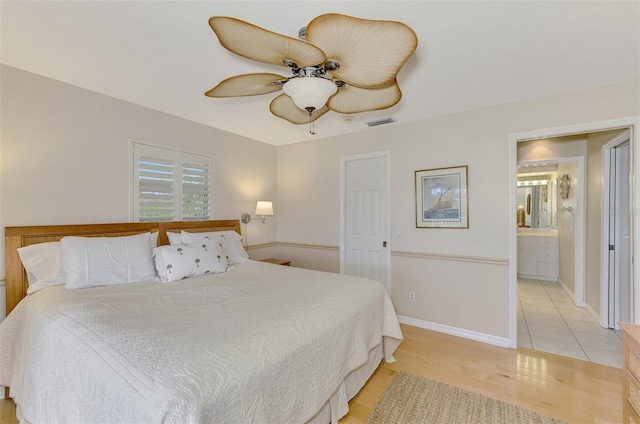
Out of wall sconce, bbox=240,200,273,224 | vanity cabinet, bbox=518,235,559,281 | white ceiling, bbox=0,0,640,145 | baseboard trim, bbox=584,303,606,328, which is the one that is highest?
white ceiling, bbox=0,0,640,145

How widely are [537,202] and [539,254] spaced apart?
3.46 ft

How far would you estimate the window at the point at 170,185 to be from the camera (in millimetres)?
2762

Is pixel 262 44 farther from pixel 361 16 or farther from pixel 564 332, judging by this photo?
pixel 564 332

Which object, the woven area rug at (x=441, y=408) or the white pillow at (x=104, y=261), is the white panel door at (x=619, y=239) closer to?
the woven area rug at (x=441, y=408)

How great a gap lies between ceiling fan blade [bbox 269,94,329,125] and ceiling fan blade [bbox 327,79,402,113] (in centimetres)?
15

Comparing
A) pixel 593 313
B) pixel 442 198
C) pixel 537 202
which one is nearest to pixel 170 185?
pixel 442 198

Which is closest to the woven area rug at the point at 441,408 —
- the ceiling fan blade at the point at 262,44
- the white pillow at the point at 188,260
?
the white pillow at the point at 188,260

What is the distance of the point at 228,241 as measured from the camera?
311cm

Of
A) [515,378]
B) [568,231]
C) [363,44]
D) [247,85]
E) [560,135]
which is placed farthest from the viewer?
[568,231]

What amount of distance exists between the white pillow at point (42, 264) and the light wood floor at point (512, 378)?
2.73 feet

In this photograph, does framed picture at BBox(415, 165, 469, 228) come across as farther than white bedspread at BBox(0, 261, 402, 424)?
Yes

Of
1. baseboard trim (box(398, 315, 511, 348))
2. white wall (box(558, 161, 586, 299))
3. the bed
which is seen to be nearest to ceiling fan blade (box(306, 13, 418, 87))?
the bed

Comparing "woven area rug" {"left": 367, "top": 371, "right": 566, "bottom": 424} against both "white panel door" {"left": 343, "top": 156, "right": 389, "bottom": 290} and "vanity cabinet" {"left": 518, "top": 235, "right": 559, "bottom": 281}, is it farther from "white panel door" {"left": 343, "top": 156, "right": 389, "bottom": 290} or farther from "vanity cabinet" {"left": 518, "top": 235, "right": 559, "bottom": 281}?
"vanity cabinet" {"left": 518, "top": 235, "right": 559, "bottom": 281}

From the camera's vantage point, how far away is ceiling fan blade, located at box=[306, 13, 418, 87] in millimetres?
1131
